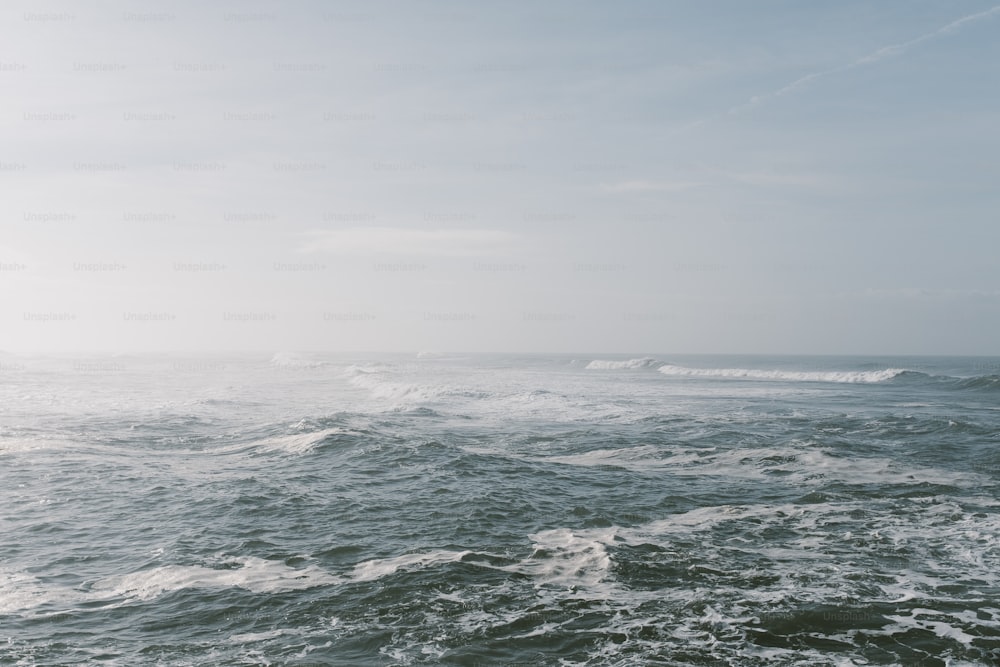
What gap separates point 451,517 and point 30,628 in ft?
24.5

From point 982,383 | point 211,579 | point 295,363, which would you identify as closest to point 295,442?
point 211,579

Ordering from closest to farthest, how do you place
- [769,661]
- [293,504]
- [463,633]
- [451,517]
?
[769,661], [463,633], [451,517], [293,504]

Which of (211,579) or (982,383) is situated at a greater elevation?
(982,383)

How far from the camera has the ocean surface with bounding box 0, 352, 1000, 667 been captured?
8023 millimetres

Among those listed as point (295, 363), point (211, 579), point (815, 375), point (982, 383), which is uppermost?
point (982, 383)

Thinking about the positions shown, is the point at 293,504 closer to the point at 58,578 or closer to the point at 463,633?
the point at 58,578

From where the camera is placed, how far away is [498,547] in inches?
466

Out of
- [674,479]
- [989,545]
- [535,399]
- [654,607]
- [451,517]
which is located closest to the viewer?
[654,607]

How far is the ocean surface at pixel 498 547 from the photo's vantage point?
8.02m

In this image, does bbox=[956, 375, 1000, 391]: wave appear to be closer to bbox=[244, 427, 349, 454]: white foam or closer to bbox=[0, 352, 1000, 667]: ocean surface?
bbox=[0, 352, 1000, 667]: ocean surface

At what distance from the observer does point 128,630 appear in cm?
836

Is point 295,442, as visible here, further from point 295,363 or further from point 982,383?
point 295,363

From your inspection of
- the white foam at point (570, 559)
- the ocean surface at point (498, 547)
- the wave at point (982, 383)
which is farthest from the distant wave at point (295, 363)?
the white foam at point (570, 559)

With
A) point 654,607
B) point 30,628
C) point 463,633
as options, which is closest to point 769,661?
point 654,607
